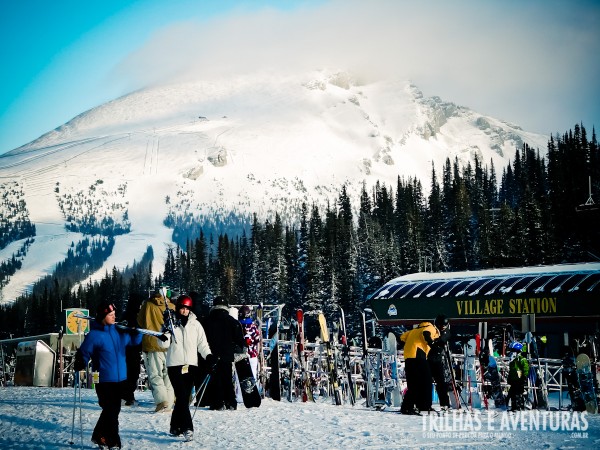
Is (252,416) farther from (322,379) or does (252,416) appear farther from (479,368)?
(322,379)

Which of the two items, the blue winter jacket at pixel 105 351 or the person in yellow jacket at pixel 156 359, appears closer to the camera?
the blue winter jacket at pixel 105 351

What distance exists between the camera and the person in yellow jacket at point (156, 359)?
34.3 ft

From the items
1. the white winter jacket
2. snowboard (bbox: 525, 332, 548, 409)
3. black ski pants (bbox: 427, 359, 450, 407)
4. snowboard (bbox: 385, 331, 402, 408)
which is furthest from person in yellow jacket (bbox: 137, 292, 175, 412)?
snowboard (bbox: 525, 332, 548, 409)

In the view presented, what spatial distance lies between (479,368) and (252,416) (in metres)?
8.92

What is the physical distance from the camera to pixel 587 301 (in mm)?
36750

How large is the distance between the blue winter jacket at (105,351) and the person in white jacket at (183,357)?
1.99ft

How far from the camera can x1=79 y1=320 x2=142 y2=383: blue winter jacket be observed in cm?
788

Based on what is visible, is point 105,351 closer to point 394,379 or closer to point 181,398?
point 181,398

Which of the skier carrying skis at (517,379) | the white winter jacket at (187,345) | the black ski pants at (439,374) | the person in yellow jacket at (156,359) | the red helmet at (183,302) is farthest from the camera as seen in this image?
the skier carrying skis at (517,379)

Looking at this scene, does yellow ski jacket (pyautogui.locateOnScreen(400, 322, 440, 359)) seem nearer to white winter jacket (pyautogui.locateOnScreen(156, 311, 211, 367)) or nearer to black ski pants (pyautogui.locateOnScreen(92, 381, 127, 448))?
white winter jacket (pyautogui.locateOnScreen(156, 311, 211, 367))

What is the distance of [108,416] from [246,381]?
416 centimetres

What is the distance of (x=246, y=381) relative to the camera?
1163 cm

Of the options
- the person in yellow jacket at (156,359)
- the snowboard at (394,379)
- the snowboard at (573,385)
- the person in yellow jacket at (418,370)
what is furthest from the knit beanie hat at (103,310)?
the snowboard at (573,385)

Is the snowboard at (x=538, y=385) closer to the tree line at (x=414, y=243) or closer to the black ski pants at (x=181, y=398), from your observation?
the black ski pants at (x=181, y=398)
